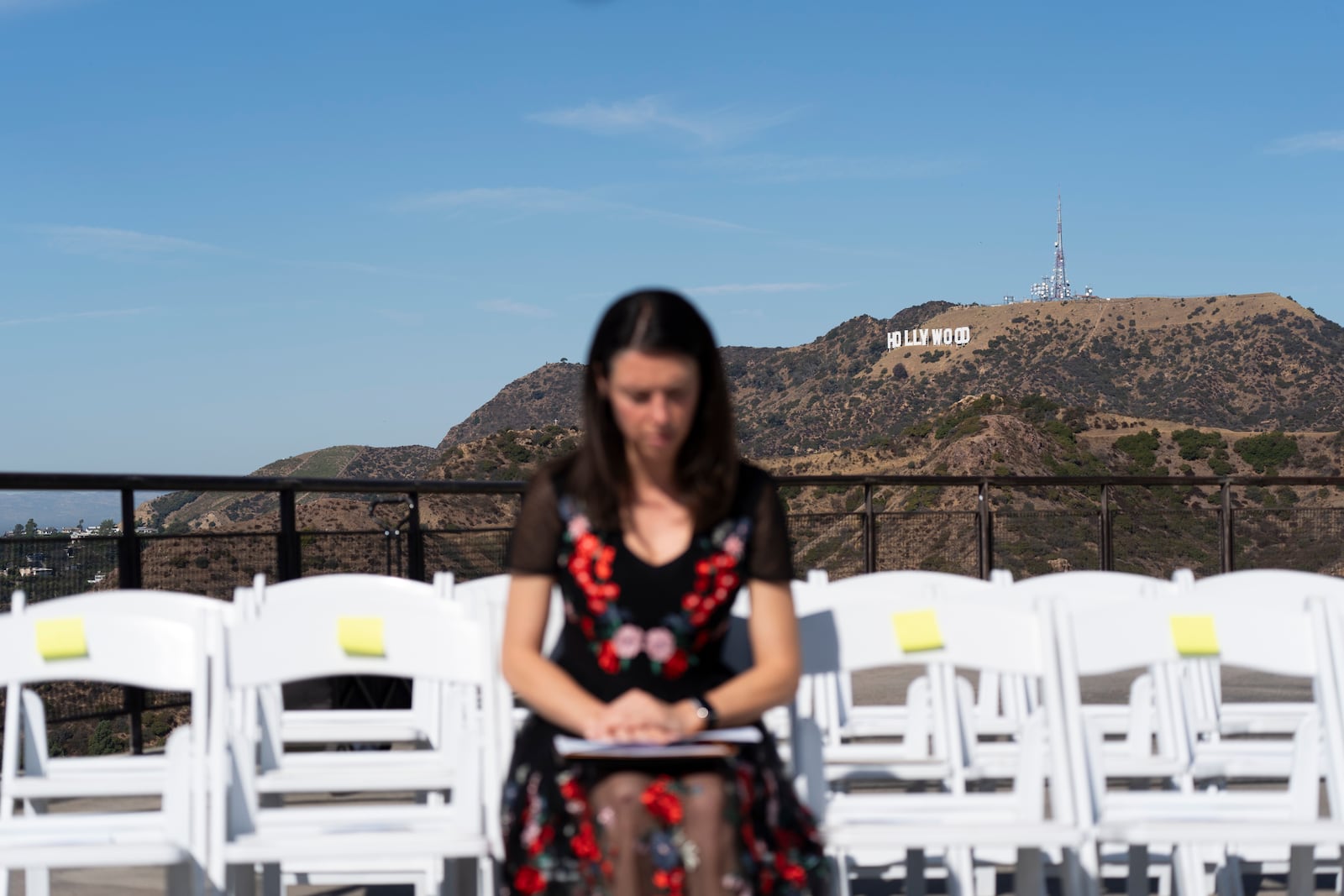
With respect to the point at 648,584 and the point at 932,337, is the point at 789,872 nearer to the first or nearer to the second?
the point at 648,584

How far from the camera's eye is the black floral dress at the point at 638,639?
2.41 m

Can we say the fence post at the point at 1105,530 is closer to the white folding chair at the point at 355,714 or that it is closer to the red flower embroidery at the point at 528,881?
the white folding chair at the point at 355,714

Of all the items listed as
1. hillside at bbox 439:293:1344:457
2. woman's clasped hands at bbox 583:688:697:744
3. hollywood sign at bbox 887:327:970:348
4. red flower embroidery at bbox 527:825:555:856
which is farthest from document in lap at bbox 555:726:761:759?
hollywood sign at bbox 887:327:970:348

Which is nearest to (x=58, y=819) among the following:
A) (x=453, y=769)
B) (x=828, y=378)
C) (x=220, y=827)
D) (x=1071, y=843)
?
(x=220, y=827)

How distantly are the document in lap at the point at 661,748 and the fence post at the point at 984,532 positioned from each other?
7.34 meters

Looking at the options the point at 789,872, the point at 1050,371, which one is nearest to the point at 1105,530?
the point at 789,872

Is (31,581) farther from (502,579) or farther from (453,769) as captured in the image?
(453,769)

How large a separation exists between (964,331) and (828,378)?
10.2m

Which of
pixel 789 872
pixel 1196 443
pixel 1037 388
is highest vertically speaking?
pixel 1037 388

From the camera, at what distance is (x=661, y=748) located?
7.72 ft

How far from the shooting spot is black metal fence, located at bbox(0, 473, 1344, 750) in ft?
20.0

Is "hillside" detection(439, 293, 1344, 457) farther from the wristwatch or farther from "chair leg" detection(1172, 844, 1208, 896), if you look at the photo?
the wristwatch

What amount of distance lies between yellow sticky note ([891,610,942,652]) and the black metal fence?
3781 millimetres

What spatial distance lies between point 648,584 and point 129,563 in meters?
4.04
